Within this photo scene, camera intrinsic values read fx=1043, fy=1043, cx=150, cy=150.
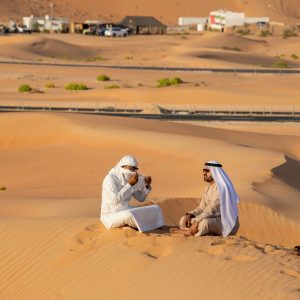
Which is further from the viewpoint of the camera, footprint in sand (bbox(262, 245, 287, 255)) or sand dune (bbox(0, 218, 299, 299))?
footprint in sand (bbox(262, 245, 287, 255))

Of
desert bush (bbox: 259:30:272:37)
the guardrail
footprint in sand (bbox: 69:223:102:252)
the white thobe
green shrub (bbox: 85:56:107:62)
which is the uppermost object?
the white thobe

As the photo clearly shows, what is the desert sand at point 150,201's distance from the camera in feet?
38.0

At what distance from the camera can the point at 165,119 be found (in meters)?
38.6

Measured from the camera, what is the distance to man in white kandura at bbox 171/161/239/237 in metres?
13.1

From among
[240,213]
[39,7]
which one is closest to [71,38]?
[39,7]

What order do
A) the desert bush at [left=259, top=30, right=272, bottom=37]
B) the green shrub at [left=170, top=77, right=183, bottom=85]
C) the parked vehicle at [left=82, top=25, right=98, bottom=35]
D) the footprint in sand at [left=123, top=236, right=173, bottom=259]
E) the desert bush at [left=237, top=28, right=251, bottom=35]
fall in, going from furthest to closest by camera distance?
the desert bush at [left=237, top=28, right=251, bottom=35], the desert bush at [left=259, top=30, right=272, bottom=37], the parked vehicle at [left=82, top=25, right=98, bottom=35], the green shrub at [left=170, top=77, right=183, bottom=85], the footprint in sand at [left=123, top=236, right=173, bottom=259]

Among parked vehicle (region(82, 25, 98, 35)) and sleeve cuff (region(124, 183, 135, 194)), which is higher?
sleeve cuff (region(124, 183, 135, 194))

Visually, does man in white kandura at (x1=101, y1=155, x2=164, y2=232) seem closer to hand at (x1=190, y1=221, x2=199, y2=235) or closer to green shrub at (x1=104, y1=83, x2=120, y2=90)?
hand at (x1=190, y1=221, x2=199, y2=235)

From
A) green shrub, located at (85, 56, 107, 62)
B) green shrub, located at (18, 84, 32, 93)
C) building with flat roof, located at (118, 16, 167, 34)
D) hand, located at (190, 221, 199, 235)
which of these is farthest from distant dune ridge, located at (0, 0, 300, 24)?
hand, located at (190, 221, 199, 235)

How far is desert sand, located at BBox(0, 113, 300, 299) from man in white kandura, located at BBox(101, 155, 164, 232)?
170 mm

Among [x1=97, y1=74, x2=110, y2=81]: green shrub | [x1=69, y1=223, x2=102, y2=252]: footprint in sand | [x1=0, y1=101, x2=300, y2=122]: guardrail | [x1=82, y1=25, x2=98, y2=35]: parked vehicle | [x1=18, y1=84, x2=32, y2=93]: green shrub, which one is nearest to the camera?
[x1=69, y1=223, x2=102, y2=252]: footprint in sand

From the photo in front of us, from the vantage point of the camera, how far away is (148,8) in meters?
170

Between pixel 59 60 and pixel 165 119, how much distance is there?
44.7 meters

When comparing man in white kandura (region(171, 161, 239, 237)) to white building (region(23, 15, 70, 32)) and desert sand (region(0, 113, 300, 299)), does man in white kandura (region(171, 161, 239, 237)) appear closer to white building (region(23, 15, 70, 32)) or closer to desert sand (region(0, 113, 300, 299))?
desert sand (region(0, 113, 300, 299))
